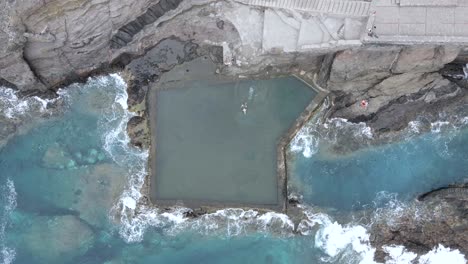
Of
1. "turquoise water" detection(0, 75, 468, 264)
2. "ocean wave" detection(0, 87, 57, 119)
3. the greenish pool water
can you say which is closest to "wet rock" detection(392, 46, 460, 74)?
"turquoise water" detection(0, 75, 468, 264)

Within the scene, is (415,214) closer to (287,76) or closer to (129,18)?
(287,76)

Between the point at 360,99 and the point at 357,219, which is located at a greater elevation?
the point at 360,99

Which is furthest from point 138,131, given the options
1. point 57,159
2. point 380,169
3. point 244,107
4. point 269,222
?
point 380,169

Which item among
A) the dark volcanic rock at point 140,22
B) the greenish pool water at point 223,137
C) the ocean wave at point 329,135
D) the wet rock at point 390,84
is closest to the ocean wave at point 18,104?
the dark volcanic rock at point 140,22

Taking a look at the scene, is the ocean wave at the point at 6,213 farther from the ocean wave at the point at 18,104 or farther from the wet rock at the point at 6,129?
the ocean wave at the point at 18,104

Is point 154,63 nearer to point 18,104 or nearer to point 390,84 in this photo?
point 18,104

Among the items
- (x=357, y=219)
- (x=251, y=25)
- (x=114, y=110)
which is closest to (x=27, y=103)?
(x=114, y=110)
